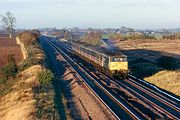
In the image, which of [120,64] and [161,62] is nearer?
[120,64]

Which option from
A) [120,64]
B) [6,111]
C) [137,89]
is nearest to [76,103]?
[6,111]

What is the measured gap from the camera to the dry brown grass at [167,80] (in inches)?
1210

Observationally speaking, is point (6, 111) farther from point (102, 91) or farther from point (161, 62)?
point (161, 62)

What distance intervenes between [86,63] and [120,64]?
628 inches

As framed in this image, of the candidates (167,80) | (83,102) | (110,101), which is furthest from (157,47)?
(83,102)

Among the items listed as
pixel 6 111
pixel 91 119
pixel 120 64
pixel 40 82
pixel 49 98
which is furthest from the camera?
pixel 120 64

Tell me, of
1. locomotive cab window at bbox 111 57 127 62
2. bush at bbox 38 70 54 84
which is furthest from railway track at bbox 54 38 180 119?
bush at bbox 38 70 54 84

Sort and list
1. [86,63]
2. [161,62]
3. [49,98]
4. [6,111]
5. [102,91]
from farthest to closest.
Answer: [86,63], [161,62], [102,91], [49,98], [6,111]

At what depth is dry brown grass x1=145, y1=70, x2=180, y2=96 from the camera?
101 feet

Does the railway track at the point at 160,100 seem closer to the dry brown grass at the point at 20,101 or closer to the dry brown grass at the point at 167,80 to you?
the dry brown grass at the point at 167,80

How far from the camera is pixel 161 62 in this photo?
150 feet

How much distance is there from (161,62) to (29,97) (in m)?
23.0

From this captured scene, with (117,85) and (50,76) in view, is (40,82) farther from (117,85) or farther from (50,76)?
(117,85)

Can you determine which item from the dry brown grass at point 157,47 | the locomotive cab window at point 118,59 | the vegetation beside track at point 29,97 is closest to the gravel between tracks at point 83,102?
the vegetation beside track at point 29,97
